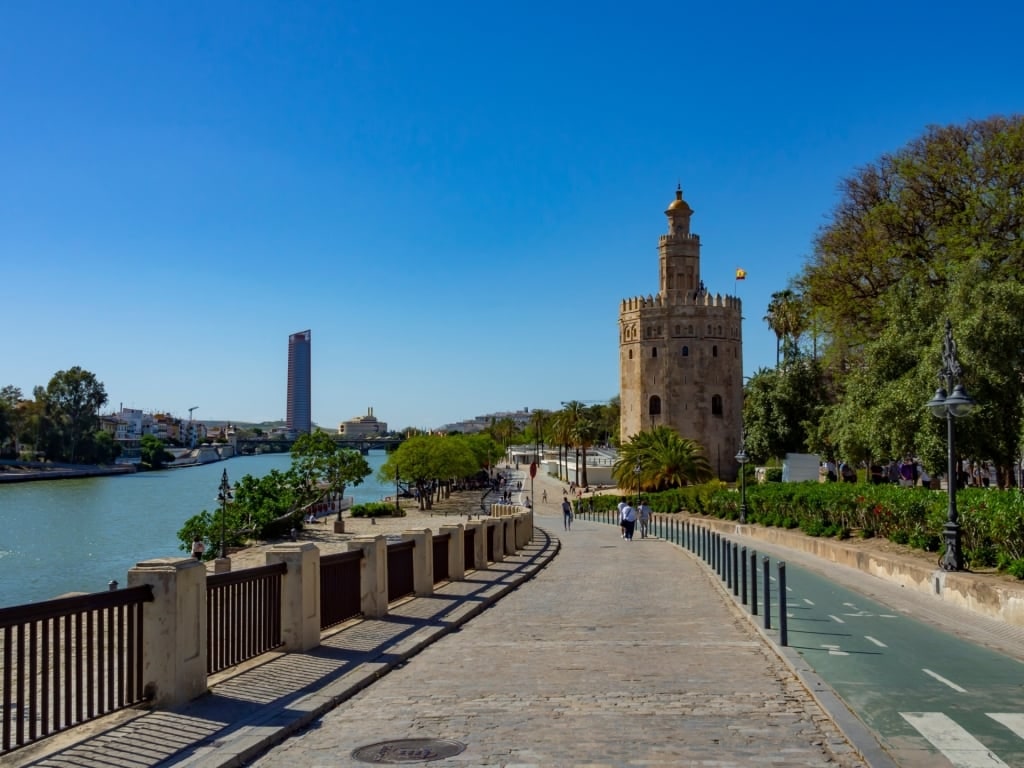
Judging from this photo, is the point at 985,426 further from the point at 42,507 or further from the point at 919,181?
the point at 42,507

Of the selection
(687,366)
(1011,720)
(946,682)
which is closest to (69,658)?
(1011,720)

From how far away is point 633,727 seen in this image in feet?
23.7

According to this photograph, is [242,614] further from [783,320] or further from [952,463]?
[783,320]

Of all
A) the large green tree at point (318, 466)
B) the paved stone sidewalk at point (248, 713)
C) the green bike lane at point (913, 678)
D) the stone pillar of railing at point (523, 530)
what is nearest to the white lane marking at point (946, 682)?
the green bike lane at point (913, 678)

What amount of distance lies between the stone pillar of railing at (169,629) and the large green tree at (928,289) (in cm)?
2072

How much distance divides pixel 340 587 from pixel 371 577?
88 cm

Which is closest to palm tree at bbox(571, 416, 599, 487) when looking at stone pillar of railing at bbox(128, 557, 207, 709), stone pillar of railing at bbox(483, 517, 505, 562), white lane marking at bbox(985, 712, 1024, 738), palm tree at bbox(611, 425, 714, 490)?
palm tree at bbox(611, 425, 714, 490)

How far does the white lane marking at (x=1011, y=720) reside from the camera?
24.0 feet

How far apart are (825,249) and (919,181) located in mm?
4828

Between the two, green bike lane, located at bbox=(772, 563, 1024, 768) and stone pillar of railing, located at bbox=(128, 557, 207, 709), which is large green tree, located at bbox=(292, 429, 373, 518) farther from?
stone pillar of railing, located at bbox=(128, 557, 207, 709)

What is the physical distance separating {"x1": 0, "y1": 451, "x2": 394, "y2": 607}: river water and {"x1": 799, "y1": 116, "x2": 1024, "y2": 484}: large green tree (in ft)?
71.8

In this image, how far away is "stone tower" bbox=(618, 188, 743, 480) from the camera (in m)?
78.5

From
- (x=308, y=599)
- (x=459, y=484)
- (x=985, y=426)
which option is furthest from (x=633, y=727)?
(x=459, y=484)

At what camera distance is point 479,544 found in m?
20.9
